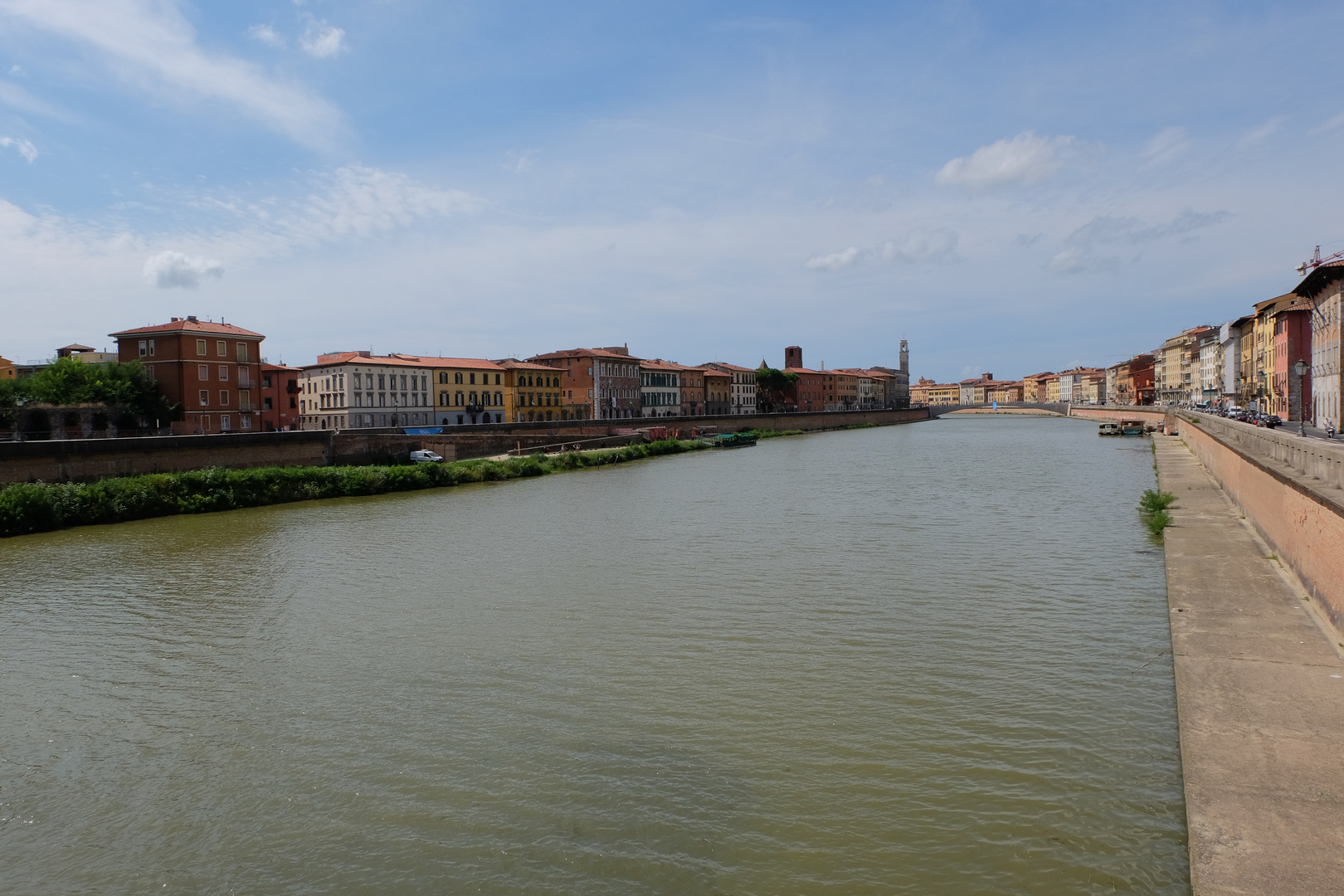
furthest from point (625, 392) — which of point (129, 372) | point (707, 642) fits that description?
point (707, 642)

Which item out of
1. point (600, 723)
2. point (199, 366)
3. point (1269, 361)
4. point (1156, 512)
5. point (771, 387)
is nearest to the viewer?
point (600, 723)

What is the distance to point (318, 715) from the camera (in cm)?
871

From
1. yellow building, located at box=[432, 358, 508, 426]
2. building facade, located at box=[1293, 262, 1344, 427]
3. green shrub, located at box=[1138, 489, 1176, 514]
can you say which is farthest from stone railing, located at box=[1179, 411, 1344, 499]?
yellow building, located at box=[432, 358, 508, 426]

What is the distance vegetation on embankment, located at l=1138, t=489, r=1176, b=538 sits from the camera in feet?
59.2

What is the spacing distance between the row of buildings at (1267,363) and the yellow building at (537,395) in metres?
49.2

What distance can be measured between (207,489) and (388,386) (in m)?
34.6

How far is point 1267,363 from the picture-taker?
63.2 m

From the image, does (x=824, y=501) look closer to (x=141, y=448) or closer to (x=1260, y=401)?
(x=141, y=448)

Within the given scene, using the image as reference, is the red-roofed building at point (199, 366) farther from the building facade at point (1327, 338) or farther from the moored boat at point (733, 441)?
the building facade at point (1327, 338)

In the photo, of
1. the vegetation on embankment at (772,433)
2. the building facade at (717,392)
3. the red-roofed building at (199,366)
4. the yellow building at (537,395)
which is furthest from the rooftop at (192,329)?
the building facade at (717,392)

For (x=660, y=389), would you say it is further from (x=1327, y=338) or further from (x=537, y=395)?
(x=1327, y=338)

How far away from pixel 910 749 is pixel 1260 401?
70581mm

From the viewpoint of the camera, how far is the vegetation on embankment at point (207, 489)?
2261 cm

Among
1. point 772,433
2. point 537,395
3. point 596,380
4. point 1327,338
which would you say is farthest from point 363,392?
point 1327,338
